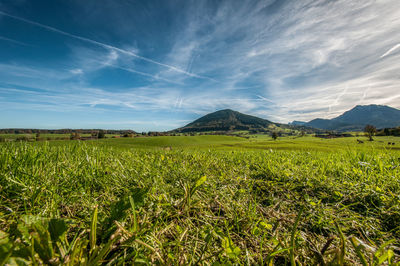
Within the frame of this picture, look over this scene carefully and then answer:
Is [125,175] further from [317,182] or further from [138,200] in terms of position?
[317,182]

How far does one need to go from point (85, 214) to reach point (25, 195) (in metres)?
0.90

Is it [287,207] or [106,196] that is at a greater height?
[106,196]

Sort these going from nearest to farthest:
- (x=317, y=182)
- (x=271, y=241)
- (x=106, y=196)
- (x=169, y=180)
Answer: (x=271, y=241) → (x=106, y=196) → (x=317, y=182) → (x=169, y=180)

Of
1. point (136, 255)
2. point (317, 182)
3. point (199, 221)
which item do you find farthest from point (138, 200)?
point (317, 182)

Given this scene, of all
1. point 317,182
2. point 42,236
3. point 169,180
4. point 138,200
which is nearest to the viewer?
point 42,236

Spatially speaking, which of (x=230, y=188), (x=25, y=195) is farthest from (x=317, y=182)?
(x=25, y=195)

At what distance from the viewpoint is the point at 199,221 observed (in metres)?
1.93

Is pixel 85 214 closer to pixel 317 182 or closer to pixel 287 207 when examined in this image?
pixel 287 207

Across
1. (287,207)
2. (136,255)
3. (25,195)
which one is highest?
(25,195)

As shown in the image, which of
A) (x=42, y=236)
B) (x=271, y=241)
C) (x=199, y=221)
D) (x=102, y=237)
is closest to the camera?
(x=42, y=236)

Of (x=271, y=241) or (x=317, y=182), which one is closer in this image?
(x=271, y=241)

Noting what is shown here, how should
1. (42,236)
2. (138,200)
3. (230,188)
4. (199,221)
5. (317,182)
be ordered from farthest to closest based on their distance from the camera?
(317,182) → (230,188) → (199,221) → (138,200) → (42,236)

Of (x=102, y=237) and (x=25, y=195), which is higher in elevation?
(x=25, y=195)

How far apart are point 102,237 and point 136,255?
14.8 inches
